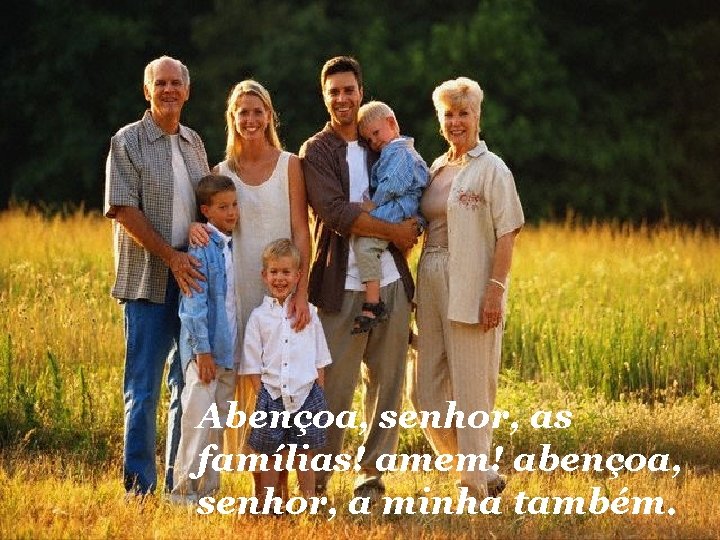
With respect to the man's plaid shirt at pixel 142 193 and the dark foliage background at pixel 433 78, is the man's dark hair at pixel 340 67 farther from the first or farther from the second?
the dark foliage background at pixel 433 78

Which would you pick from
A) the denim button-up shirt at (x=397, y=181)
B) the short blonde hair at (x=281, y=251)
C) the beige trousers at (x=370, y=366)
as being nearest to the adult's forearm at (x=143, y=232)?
the short blonde hair at (x=281, y=251)

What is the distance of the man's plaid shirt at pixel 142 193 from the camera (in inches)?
255

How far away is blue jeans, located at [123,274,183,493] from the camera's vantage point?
21.4 feet

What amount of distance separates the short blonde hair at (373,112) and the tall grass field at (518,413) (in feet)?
4.35

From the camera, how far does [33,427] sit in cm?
813

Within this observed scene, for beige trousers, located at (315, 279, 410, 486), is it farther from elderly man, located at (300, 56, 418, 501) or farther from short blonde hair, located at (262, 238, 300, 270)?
short blonde hair, located at (262, 238, 300, 270)

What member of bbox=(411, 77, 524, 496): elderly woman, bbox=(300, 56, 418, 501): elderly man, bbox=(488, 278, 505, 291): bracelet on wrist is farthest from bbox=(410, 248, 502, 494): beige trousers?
bbox=(488, 278, 505, 291): bracelet on wrist

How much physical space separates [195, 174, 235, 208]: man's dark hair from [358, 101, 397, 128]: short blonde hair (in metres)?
0.81

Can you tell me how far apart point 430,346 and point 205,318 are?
Answer: 125cm

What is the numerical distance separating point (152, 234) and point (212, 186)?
0.38 m

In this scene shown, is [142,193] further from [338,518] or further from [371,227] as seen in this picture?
[338,518]

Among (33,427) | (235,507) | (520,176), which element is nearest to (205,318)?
(235,507)

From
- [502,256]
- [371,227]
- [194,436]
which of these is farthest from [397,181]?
[194,436]

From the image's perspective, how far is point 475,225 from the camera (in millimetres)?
6551
